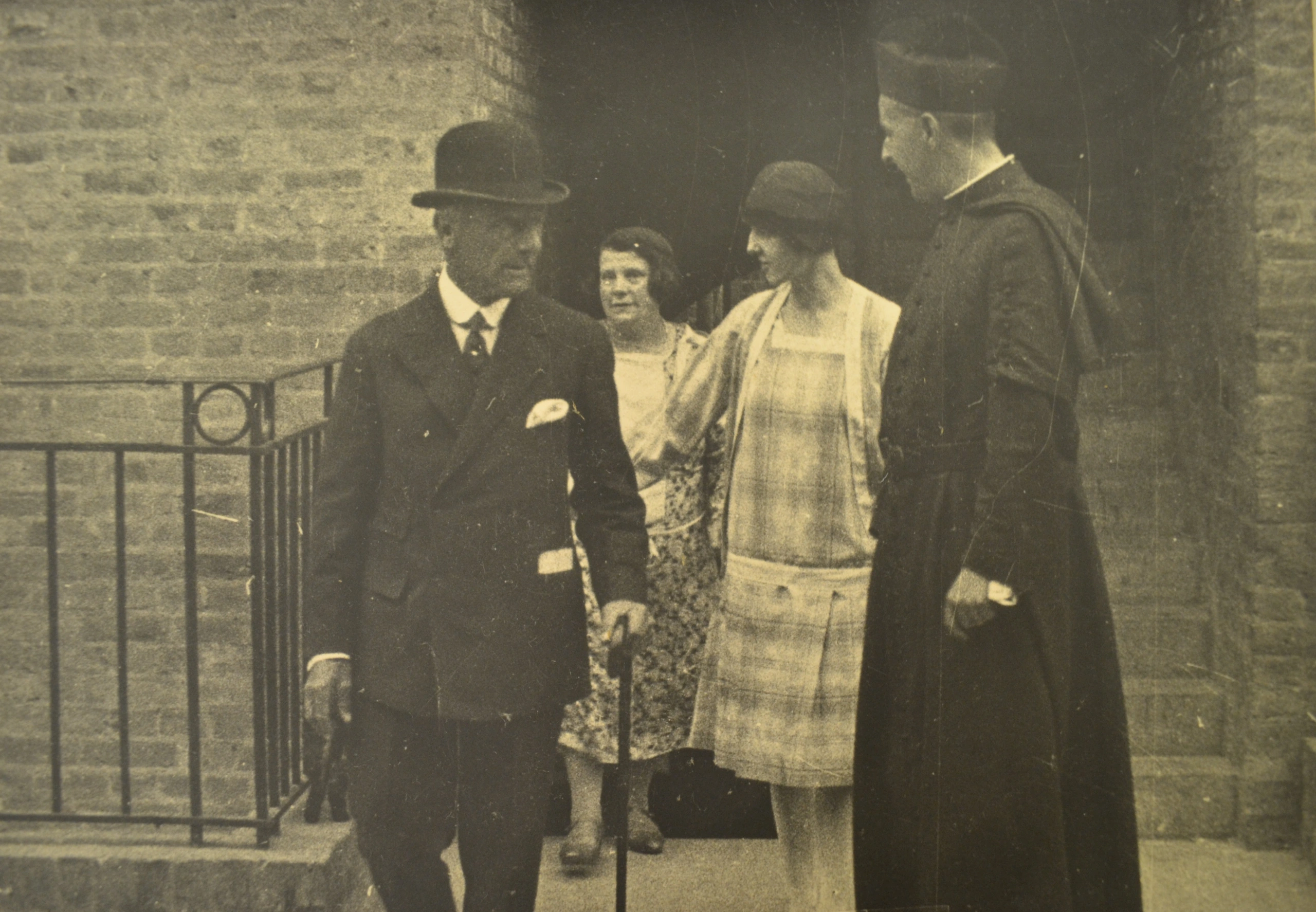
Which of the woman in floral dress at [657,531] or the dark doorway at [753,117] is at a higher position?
the dark doorway at [753,117]

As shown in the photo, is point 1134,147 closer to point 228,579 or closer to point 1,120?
point 228,579

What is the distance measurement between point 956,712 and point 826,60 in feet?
5.24

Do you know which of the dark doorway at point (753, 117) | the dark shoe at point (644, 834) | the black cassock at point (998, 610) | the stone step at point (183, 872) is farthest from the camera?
the dark shoe at point (644, 834)

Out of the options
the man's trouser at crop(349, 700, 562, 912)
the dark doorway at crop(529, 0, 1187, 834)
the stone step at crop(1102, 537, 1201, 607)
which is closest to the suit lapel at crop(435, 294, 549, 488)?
the dark doorway at crop(529, 0, 1187, 834)

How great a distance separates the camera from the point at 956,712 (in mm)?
2783

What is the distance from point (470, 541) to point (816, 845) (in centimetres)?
115

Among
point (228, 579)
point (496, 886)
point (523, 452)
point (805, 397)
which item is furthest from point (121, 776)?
point (805, 397)

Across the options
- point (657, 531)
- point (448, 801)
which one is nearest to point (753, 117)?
point (657, 531)

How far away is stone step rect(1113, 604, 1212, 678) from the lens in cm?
289

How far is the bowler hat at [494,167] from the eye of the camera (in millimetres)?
2740

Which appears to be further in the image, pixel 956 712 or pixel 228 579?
pixel 228 579

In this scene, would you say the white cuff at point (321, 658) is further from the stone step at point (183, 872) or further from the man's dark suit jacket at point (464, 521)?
the stone step at point (183, 872)

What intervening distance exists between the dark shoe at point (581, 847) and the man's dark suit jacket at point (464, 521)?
1.45 ft

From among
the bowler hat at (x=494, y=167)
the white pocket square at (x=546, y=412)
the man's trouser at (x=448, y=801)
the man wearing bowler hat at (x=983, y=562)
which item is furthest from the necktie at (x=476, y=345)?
the man wearing bowler hat at (x=983, y=562)
